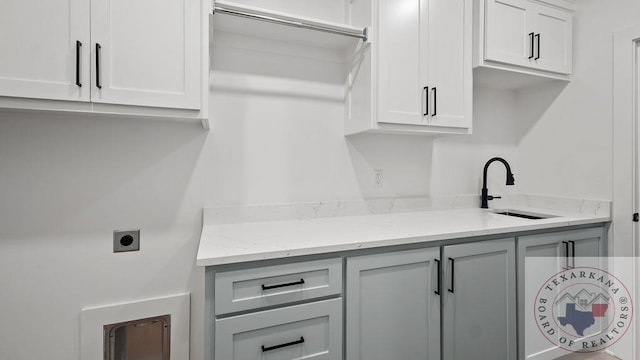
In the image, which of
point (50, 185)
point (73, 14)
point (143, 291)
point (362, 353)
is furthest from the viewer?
point (143, 291)

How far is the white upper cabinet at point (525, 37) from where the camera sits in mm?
1834

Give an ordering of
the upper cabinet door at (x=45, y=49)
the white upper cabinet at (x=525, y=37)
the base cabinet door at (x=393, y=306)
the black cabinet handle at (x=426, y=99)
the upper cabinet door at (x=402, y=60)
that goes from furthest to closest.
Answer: the white upper cabinet at (x=525, y=37), the black cabinet handle at (x=426, y=99), the upper cabinet door at (x=402, y=60), the base cabinet door at (x=393, y=306), the upper cabinet door at (x=45, y=49)

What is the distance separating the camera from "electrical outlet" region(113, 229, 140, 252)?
1.50 meters

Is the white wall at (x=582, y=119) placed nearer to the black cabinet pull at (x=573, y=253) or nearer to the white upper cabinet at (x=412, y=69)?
the black cabinet pull at (x=573, y=253)

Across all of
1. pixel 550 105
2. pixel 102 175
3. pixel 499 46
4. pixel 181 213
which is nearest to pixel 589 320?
pixel 550 105

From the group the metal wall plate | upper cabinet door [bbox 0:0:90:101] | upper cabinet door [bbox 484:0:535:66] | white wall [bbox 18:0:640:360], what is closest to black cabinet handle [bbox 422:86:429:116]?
white wall [bbox 18:0:640:360]

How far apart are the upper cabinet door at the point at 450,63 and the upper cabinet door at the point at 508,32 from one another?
133 mm

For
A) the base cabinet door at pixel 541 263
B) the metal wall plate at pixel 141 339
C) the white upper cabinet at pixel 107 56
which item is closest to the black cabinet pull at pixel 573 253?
the base cabinet door at pixel 541 263

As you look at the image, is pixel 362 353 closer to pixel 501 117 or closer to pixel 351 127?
pixel 351 127

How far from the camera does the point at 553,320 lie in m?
1.81

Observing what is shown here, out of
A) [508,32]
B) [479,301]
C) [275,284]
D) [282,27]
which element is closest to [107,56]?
[282,27]

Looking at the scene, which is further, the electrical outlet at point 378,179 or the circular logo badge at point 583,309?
the electrical outlet at point 378,179

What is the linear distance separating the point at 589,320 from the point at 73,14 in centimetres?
318

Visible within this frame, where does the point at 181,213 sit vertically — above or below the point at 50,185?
below
